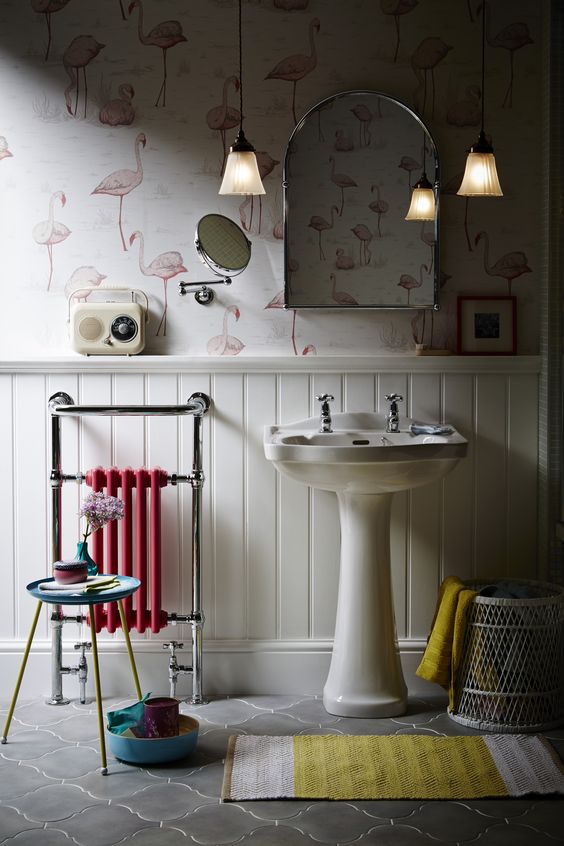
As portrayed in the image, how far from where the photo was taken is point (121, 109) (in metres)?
3.16

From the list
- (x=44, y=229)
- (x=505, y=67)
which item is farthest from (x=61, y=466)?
(x=505, y=67)

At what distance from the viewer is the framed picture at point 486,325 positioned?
125 inches

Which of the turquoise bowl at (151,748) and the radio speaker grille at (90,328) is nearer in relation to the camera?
the turquoise bowl at (151,748)

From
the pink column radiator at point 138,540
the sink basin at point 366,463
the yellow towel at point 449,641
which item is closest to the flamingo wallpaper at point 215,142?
the pink column radiator at point 138,540

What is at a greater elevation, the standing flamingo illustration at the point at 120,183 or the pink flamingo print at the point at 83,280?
the standing flamingo illustration at the point at 120,183

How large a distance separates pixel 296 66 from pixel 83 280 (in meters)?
0.95

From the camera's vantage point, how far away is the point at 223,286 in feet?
10.5

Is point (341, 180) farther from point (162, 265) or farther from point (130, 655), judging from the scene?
point (130, 655)

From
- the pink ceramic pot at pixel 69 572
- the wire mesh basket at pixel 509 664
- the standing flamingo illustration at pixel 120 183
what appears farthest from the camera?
the standing flamingo illustration at pixel 120 183

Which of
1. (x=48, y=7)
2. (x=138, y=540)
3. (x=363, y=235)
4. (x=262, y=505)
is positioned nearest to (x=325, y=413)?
(x=262, y=505)

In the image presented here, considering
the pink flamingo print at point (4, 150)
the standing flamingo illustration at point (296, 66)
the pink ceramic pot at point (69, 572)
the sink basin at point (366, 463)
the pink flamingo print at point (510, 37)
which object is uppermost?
the pink flamingo print at point (510, 37)

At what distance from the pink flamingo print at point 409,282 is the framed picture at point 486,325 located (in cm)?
14

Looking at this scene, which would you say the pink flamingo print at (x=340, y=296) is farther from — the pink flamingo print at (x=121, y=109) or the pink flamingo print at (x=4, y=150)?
the pink flamingo print at (x=4, y=150)

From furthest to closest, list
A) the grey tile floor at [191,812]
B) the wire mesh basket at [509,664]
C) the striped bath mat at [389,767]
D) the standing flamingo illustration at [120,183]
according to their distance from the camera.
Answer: the standing flamingo illustration at [120,183], the wire mesh basket at [509,664], the striped bath mat at [389,767], the grey tile floor at [191,812]
